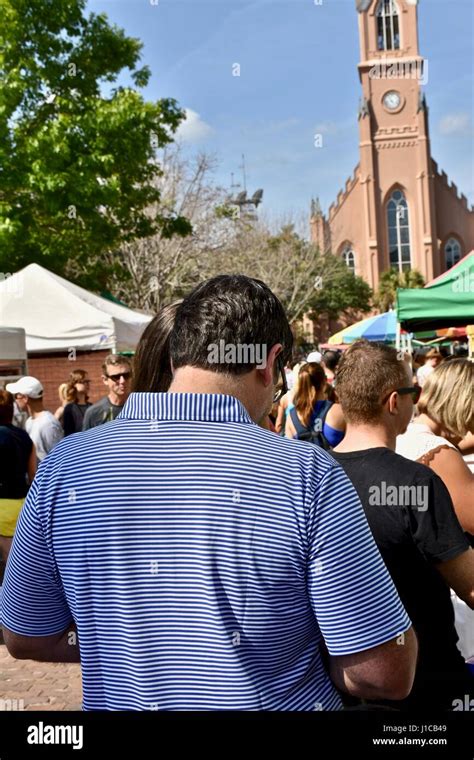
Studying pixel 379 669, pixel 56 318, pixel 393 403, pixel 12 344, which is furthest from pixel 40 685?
pixel 56 318

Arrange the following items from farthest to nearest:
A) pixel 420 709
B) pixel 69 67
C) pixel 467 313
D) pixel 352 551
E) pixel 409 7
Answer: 1. pixel 409 7
2. pixel 69 67
3. pixel 467 313
4. pixel 420 709
5. pixel 352 551

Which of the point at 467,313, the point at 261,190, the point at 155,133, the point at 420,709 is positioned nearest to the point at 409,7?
the point at 261,190

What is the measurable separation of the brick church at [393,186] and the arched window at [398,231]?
0.09 m

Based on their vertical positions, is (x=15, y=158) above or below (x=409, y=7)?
below

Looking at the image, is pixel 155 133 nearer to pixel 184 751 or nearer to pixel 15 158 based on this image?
pixel 15 158

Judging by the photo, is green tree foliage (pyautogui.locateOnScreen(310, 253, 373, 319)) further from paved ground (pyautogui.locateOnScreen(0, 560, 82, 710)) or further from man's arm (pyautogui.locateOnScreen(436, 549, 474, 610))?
man's arm (pyautogui.locateOnScreen(436, 549, 474, 610))

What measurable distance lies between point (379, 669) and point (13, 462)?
456 centimetres

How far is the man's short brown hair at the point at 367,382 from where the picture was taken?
2797 mm

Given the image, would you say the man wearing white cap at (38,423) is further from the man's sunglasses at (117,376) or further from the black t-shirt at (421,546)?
the black t-shirt at (421,546)

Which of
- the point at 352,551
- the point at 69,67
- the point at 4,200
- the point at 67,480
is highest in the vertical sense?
the point at 69,67

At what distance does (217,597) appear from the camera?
1.47 m

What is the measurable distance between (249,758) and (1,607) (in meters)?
0.63

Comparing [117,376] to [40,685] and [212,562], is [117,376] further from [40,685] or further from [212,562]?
[212,562]

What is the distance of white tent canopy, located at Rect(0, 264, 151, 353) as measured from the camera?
1016 centimetres
